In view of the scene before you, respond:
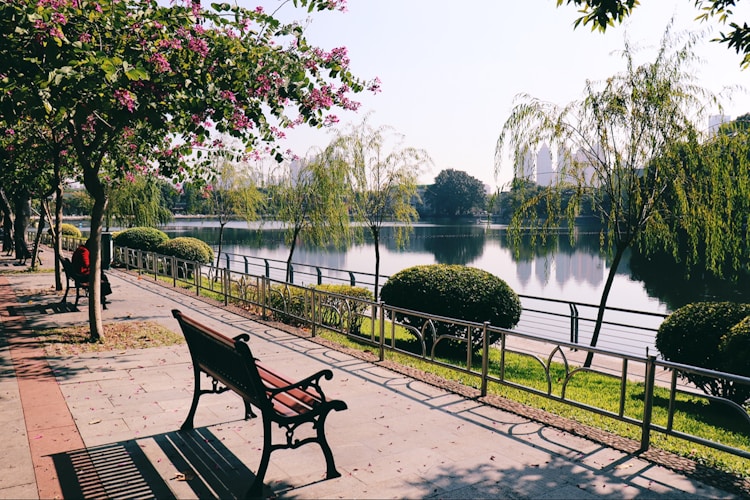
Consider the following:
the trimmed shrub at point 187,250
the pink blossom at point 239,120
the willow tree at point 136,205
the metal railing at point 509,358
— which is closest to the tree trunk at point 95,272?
the pink blossom at point 239,120

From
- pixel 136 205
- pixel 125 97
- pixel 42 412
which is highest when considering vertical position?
pixel 125 97

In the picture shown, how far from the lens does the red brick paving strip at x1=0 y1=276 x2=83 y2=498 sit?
461 cm

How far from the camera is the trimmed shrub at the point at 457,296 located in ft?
36.0

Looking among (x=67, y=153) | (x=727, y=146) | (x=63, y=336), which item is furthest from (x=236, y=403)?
(x=67, y=153)

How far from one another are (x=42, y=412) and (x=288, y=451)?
281 cm

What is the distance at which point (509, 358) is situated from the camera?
1202cm

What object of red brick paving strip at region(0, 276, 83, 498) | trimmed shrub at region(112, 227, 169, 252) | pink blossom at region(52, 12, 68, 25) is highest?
pink blossom at region(52, 12, 68, 25)

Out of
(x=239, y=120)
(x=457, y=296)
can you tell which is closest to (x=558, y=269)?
(x=457, y=296)

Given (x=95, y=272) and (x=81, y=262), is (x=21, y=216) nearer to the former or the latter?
(x=81, y=262)

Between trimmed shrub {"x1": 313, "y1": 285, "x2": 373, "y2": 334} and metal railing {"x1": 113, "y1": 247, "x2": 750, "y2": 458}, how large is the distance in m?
0.02

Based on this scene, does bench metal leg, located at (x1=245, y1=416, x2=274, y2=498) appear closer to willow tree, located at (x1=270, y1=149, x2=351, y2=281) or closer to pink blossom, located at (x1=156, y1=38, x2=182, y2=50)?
pink blossom, located at (x1=156, y1=38, x2=182, y2=50)

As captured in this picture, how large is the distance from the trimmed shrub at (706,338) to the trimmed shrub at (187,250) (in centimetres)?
1958

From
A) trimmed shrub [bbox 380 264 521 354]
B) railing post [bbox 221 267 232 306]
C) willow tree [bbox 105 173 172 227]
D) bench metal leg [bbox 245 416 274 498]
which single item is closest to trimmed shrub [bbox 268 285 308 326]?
railing post [bbox 221 267 232 306]

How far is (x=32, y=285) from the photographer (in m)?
16.4
